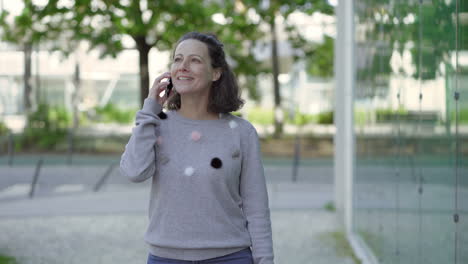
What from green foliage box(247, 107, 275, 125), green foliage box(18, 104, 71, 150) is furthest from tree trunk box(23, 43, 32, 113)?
green foliage box(247, 107, 275, 125)

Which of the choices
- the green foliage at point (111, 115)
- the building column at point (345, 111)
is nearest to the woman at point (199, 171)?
the building column at point (345, 111)

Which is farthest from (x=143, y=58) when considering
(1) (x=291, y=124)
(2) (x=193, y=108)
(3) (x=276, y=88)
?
(2) (x=193, y=108)

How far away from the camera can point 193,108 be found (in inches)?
111

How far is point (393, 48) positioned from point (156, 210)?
3749mm

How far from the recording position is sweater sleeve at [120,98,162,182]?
262 centimetres

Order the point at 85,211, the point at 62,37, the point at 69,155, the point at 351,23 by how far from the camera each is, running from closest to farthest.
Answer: the point at 351,23 → the point at 85,211 → the point at 69,155 → the point at 62,37

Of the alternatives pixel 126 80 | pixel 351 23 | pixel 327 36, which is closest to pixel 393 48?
pixel 351 23

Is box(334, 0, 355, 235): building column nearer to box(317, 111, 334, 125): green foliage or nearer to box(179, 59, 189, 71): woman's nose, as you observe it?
box(179, 59, 189, 71): woman's nose

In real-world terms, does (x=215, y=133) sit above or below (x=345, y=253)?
above

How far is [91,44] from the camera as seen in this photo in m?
17.6

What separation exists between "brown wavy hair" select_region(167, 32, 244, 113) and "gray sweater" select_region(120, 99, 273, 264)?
0.31 feet

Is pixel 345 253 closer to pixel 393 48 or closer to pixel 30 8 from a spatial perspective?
pixel 393 48

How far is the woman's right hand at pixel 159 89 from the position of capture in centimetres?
282

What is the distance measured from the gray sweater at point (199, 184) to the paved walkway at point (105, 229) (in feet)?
14.8
